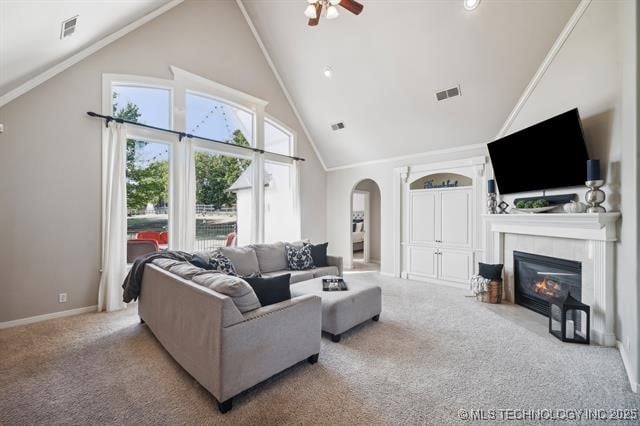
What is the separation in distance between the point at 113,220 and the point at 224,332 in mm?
3099

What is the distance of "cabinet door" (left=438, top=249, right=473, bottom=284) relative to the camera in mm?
5117

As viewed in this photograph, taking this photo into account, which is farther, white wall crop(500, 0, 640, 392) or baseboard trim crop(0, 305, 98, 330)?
baseboard trim crop(0, 305, 98, 330)

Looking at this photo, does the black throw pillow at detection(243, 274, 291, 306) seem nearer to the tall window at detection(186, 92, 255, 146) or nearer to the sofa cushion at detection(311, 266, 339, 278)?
the sofa cushion at detection(311, 266, 339, 278)

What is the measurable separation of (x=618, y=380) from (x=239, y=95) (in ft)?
20.8

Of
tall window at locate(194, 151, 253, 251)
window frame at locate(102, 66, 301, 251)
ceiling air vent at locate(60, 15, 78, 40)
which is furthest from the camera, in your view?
tall window at locate(194, 151, 253, 251)

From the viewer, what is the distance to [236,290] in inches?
80.4

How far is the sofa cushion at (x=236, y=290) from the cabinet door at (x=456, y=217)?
4369mm

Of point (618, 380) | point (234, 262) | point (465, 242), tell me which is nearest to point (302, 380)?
point (234, 262)

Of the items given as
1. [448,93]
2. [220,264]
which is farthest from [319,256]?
[448,93]

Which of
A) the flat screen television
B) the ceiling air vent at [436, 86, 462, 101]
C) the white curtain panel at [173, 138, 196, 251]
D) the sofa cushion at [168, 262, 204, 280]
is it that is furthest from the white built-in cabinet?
the sofa cushion at [168, 262, 204, 280]

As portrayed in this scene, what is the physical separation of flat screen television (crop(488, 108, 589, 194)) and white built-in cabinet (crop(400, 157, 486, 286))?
0.68m

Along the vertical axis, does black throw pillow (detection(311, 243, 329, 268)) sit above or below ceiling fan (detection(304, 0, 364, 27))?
below

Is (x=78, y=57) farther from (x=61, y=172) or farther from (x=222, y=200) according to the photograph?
(x=222, y=200)

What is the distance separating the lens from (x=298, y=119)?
21.9ft
